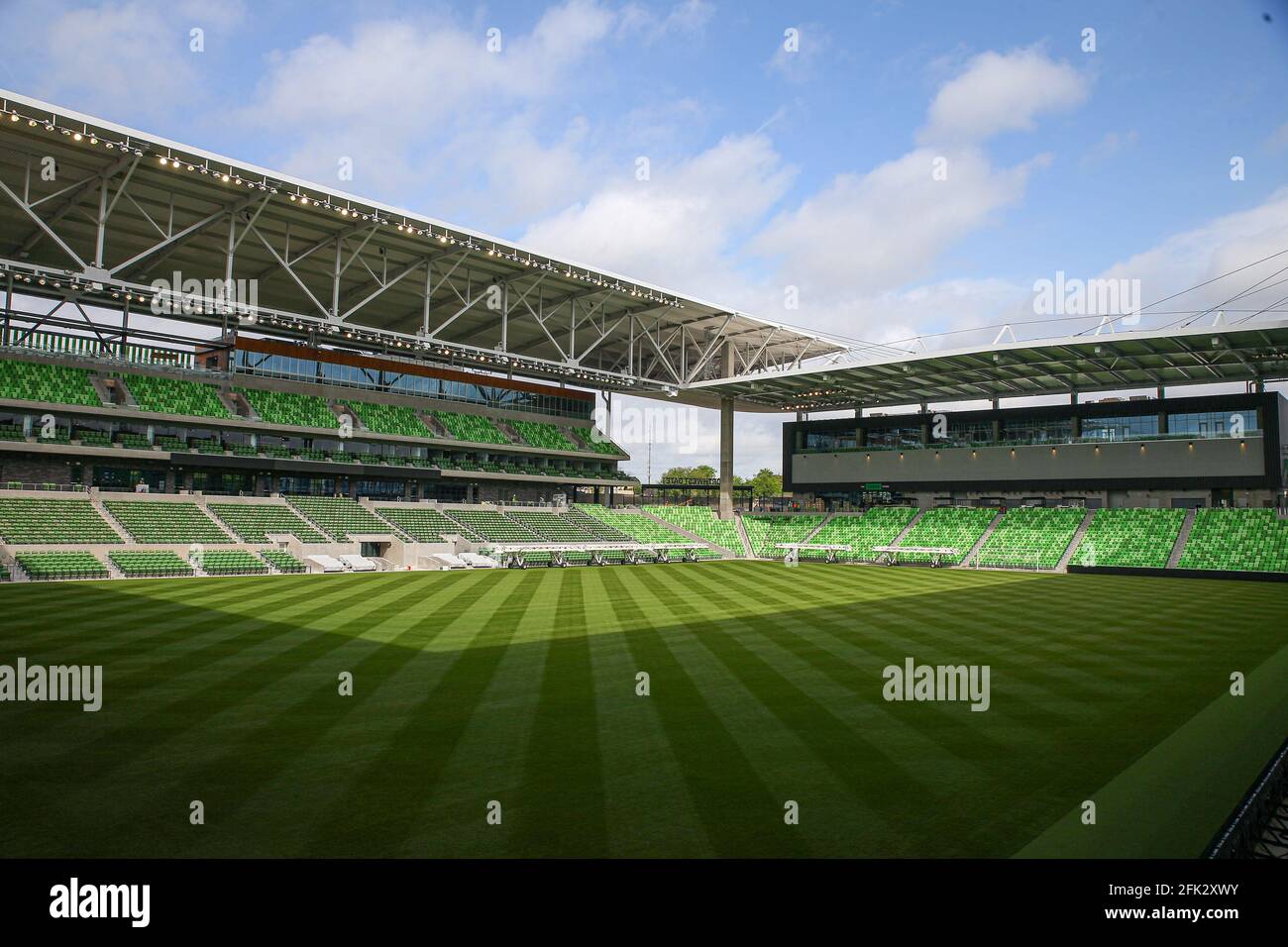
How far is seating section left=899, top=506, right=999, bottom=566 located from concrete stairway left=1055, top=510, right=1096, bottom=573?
6.09 m

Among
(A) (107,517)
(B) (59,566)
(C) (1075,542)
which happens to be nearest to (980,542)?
(C) (1075,542)

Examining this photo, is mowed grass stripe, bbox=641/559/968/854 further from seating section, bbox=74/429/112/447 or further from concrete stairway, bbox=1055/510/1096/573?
seating section, bbox=74/429/112/447

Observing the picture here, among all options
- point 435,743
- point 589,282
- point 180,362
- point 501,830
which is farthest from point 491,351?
point 501,830

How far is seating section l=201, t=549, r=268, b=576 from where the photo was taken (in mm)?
37444

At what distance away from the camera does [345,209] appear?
38.5m

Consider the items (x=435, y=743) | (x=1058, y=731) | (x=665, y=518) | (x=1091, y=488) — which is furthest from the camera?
(x=665, y=518)

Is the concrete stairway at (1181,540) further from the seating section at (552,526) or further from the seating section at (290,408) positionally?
the seating section at (290,408)

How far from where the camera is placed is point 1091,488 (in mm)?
57094

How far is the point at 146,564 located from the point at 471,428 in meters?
30.7

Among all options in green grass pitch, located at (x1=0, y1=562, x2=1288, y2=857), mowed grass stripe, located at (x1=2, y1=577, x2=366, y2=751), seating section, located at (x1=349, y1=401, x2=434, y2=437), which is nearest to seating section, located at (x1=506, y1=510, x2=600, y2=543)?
seating section, located at (x1=349, y1=401, x2=434, y2=437)
